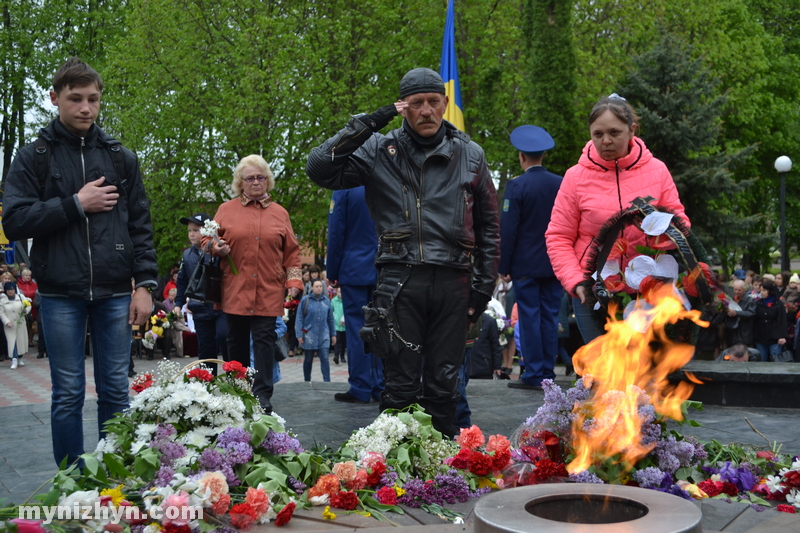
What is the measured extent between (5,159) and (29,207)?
3056cm

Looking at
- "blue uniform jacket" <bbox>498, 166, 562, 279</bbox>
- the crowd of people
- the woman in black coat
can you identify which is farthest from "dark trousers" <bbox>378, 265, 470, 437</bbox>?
the woman in black coat

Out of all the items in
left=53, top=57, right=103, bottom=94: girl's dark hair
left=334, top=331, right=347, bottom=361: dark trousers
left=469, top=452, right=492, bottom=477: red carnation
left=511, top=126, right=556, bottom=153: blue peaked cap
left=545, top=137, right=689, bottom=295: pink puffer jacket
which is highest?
left=511, top=126, right=556, bottom=153: blue peaked cap

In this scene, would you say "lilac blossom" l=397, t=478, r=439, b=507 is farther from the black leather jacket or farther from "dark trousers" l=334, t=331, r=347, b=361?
"dark trousers" l=334, t=331, r=347, b=361

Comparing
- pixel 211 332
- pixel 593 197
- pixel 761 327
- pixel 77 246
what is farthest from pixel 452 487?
pixel 761 327

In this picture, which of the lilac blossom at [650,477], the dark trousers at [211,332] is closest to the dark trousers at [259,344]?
the dark trousers at [211,332]

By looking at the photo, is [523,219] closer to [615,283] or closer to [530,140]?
[530,140]

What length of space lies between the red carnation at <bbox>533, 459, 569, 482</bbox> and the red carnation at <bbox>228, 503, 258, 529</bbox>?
1.44 m

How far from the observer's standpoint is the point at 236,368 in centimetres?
462

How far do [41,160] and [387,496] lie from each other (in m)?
2.52

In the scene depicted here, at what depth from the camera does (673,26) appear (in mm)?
27719

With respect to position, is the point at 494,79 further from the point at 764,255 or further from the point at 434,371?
the point at 434,371

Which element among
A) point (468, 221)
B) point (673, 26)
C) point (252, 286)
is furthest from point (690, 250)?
point (673, 26)

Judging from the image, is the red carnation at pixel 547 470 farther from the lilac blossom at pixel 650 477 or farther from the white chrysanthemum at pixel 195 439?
the white chrysanthemum at pixel 195 439

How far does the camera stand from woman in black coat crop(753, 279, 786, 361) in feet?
43.2
